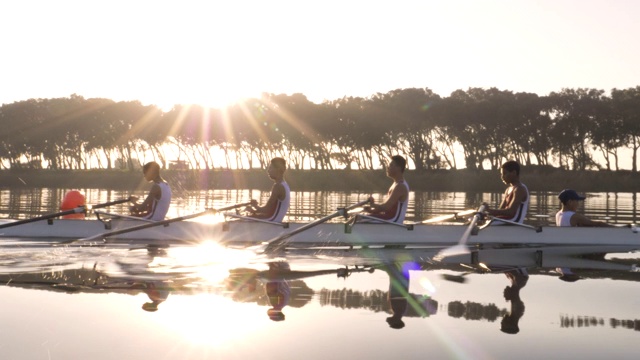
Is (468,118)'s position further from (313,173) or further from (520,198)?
(520,198)

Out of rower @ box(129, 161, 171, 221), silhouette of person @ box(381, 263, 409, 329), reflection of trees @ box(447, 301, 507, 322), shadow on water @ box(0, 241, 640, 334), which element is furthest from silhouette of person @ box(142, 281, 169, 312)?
rower @ box(129, 161, 171, 221)

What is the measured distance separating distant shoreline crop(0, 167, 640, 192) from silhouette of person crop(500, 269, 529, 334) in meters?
60.4

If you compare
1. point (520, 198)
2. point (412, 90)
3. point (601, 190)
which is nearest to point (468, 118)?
point (412, 90)

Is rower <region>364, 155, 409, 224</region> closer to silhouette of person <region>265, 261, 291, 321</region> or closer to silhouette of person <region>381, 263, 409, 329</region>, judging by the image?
silhouette of person <region>381, 263, 409, 329</region>

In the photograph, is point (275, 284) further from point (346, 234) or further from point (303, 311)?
point (346, 234)

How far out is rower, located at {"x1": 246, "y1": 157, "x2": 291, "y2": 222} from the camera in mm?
17062

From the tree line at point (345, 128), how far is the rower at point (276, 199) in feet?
202

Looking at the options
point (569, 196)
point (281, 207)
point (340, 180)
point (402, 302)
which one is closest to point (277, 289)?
point (402, 302)

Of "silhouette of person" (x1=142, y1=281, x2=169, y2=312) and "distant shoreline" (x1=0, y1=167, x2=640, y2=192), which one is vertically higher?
"distant shoreline" (x1=0, y1=167, x2=640, y2=192)

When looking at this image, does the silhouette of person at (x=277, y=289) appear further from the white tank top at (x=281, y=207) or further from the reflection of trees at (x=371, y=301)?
the white tank top at (x=281, y=207)

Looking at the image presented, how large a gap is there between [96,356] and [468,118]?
72784 millimetres

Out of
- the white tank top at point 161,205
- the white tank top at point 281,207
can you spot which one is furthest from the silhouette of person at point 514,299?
the white tank top at point 161,205

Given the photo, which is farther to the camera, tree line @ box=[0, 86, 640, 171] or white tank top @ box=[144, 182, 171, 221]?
tree line @ box=[0, 86, 640, 171]

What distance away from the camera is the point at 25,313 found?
9.55 m
